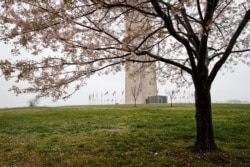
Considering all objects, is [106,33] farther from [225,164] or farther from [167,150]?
[225,164]

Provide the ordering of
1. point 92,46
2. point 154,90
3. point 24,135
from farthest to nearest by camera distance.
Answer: point 154,90 < point 24,135 < point 92,46

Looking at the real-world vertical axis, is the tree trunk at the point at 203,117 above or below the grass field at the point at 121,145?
above

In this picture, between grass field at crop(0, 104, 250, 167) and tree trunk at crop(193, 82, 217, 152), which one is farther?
tree trunk at crop(193, 82, 217, 152)

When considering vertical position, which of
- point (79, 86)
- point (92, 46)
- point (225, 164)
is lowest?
point (225, 164)

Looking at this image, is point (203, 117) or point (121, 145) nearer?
point (203, 117)

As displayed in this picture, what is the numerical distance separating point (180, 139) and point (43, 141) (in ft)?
21.6

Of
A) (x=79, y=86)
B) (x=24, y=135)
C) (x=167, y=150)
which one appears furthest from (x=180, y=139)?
(x=24, y=135)

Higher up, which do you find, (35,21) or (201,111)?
(35,21)

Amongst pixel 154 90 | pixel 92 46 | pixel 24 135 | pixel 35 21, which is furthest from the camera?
pixel 154 90

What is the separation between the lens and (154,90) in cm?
7144

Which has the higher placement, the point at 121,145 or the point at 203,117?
the point at 203,117

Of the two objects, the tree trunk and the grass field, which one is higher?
the tree trunk

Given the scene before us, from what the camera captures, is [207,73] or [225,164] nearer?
[225,164]

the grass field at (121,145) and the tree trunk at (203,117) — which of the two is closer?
the grass field at (121,145)
